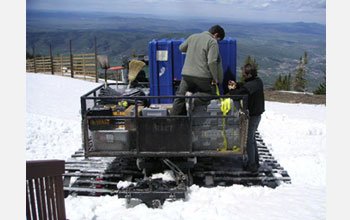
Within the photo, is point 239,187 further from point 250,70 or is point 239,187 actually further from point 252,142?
point 250,70

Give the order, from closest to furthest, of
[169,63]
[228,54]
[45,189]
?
[45,189]
[228,54]
[169,63]

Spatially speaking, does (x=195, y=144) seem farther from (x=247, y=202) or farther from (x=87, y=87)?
(x=87, y=87)

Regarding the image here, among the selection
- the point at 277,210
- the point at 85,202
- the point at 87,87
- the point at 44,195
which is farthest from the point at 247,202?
the point at 87,87

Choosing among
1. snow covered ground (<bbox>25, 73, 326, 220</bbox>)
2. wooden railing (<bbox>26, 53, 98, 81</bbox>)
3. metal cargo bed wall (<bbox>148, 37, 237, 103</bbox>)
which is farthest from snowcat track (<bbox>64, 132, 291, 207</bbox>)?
wooden railing (<bbox>26, 53, 98, 81</bbox>)

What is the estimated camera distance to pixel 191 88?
5801mm

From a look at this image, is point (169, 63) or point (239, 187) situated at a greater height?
point (169, 63)

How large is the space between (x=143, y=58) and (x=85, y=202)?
3841mm

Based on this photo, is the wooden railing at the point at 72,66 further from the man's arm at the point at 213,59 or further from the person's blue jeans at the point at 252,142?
the man's arm at the point at 213,59

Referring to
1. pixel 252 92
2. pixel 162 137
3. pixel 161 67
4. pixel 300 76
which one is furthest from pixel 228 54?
pixel 300 76

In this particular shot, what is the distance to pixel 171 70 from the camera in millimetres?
6914

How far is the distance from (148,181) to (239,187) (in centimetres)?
151

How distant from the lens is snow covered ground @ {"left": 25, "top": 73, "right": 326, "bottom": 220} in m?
4.73

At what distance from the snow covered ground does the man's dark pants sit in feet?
4.34

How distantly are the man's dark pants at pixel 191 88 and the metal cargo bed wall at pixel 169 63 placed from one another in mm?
Answer: 1006
